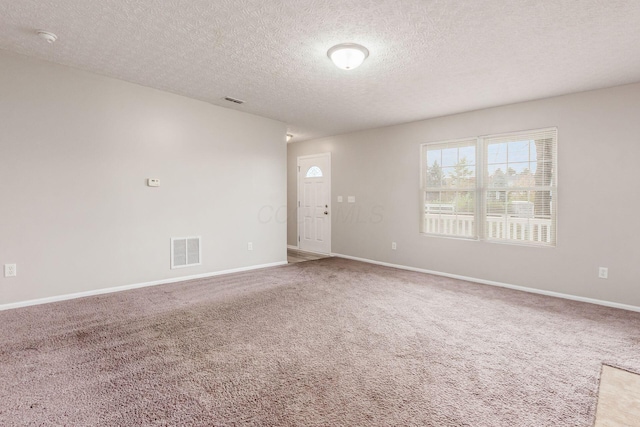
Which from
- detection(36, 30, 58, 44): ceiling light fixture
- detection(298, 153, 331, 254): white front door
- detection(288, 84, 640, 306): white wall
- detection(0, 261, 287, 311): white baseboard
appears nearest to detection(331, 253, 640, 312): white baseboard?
detection(288, 84, 640, 306): white wall

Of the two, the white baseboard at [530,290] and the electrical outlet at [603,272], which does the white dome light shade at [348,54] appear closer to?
the white baseboard at [530,290]

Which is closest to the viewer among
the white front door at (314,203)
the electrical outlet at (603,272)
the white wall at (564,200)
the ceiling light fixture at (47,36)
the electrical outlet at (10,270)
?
the ceiling light fixture at (47,36)

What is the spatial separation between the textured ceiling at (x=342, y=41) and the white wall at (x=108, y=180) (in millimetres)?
327

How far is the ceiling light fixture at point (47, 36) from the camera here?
8.48ft

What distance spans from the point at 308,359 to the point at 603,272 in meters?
3.68

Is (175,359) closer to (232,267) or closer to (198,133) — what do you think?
(232,267)

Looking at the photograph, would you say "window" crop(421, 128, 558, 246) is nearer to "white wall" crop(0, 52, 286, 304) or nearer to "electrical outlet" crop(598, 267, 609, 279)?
"electrical outlet" crop(598, 267, 609, 279)

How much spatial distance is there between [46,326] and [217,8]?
3.05 meters

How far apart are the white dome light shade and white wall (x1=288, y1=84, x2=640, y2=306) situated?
262cm

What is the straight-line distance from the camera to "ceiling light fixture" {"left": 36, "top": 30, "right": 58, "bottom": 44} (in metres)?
2.59

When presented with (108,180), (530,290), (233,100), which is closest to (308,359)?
(108,180)

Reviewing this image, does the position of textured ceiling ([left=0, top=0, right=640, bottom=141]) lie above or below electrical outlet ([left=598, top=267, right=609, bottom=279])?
above

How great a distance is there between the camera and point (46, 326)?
2.72 m

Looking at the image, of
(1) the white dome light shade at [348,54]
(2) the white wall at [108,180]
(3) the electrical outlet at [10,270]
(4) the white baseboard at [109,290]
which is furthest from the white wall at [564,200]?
(3) the electrical outlet at [10,270]
